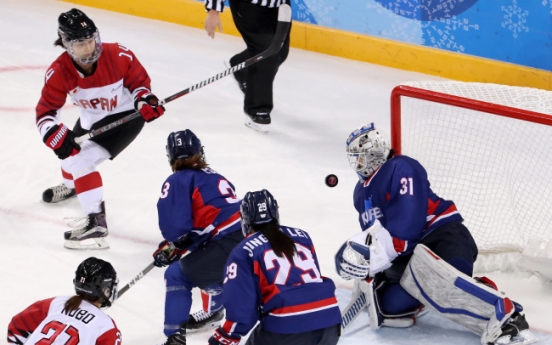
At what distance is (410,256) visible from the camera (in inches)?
151

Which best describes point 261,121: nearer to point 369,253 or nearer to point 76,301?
point 369,253

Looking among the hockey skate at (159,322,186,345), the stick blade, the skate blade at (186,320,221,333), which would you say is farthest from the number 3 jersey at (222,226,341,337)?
the stick blade

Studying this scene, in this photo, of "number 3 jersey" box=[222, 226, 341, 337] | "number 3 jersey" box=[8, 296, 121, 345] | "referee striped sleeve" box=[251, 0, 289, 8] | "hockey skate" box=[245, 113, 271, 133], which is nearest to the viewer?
"number 3 jersey" box=[8, 296, 121, 345]

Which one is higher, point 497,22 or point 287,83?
point 497,22

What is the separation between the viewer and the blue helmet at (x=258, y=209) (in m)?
3.07

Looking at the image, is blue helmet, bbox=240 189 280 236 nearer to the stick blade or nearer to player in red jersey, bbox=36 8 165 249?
player in red jersey, bbox=36 8 165 249

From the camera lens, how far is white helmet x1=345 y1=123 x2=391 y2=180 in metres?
3.78

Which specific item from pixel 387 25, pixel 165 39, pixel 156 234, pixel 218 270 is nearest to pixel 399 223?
pixel 218 270

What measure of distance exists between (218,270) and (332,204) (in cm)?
141

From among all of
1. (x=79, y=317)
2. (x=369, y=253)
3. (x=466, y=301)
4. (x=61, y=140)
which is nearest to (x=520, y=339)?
(x=466, y=301)

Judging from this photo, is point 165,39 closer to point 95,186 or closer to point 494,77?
point 494,77

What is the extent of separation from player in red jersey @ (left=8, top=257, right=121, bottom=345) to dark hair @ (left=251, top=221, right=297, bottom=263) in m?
0.49

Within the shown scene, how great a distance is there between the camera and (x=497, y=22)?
606 centimetres

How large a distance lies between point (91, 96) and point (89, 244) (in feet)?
2.24
